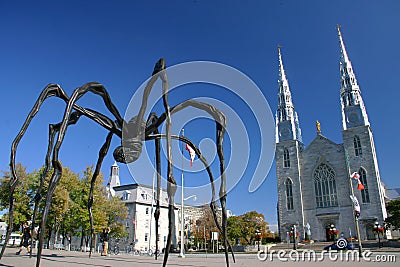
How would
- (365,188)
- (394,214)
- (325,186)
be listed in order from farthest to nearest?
(325,186) < (365,188) < (394,214)

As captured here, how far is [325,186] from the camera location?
196ft

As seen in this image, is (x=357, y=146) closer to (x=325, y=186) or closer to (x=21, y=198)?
A: (x=325, y=186)

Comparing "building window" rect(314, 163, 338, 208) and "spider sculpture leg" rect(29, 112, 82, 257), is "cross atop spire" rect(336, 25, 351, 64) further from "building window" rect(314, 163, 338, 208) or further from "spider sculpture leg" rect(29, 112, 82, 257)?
"spider sculpture leg" rect(29, 112, 82, 257)

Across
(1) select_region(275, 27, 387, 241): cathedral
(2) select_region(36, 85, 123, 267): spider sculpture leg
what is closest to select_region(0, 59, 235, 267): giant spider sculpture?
(2) select_region(36, 85, 123, 267): spider sculpture leg

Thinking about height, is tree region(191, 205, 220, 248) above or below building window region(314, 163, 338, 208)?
below

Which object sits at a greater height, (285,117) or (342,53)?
(342,53)

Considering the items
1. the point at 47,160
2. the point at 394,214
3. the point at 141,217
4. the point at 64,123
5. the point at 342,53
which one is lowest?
the point at 394,214

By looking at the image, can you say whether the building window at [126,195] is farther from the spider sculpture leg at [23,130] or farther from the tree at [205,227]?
the spider sculpture leg at [23,130]

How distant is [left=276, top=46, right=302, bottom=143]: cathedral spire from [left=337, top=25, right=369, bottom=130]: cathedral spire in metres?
10.0

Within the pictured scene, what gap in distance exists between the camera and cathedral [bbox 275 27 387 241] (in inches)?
2111

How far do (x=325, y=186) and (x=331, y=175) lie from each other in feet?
8.05

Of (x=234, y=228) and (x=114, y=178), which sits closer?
(x=234, y=228)

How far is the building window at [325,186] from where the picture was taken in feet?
193

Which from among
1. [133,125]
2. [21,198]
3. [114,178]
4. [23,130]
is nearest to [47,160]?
[23,130]
